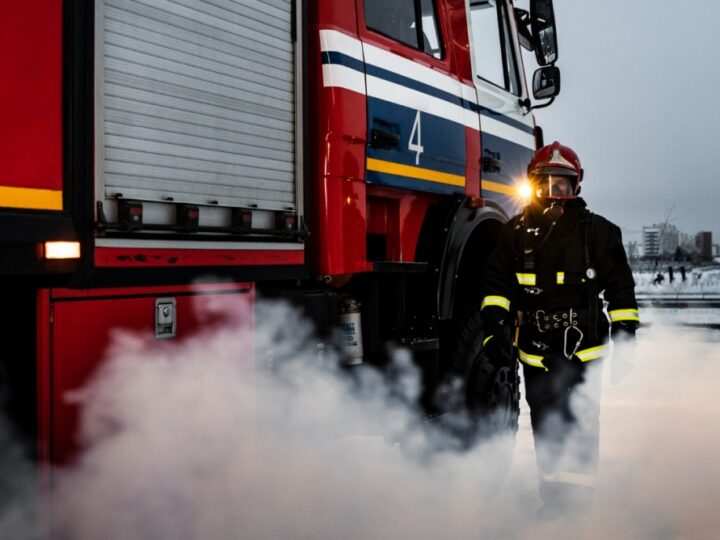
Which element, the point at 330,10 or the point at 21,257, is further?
the point at 330,10

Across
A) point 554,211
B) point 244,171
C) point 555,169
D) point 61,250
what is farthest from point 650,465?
point 61,250

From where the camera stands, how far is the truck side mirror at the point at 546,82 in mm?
5402

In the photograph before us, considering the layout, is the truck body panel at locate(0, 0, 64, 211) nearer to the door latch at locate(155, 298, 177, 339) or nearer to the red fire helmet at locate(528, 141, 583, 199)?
the door latch at locate(155, 298, 177, 339)

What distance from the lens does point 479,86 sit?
5.09 meters

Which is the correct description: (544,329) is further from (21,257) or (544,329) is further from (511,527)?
(21,257)

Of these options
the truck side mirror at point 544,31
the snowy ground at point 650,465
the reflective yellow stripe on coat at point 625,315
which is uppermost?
the truck side mirror at point 544,31

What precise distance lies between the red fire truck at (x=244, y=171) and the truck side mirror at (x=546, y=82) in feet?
0.03

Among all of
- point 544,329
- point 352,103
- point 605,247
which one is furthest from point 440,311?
point 352,103

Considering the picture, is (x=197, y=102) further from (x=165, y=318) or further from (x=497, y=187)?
(x=497, y=187)

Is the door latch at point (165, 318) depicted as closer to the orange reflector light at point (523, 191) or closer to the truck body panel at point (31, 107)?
the truck body panel at point (31, 107)

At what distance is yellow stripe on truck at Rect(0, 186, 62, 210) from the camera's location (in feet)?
8.11

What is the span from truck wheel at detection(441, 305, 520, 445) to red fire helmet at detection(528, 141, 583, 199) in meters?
1.07

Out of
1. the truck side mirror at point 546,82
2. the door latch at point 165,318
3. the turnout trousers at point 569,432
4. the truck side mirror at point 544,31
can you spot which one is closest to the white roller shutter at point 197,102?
the door latch at point 165,318

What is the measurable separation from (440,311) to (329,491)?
3.50ft
